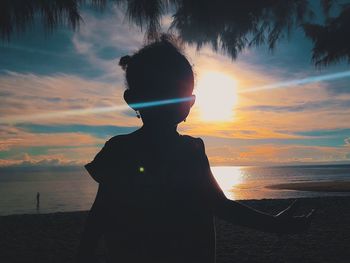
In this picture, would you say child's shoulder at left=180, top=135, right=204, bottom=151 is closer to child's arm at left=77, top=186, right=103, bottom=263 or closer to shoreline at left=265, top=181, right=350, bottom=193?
child's arm at left=77, top=186, right=103, bottom=263

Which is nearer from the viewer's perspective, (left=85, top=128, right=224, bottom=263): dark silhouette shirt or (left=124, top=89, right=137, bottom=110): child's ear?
(left=85, top=128, right=224, bottom=263): dark silhouette shirt

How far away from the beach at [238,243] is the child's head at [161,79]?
181 inches

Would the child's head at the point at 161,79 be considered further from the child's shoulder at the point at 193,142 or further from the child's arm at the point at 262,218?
the child's arm at the point at 262,218

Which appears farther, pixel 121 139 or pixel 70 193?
pixel 70 193

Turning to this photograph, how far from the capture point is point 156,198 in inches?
39.9

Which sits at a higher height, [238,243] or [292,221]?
[292,221]

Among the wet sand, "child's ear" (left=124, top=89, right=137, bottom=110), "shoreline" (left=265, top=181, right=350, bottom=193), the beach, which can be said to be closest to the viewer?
"child's ear" (left=124, top=89, right=137, bottom=110)

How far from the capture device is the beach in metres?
6.92

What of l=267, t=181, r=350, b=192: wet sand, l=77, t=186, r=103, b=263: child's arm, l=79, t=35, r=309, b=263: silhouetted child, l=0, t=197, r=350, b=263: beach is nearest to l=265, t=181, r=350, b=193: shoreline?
l=267, t=181, r=350, b=192: wet sand

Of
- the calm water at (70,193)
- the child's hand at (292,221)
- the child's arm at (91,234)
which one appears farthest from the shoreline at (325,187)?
the child's arm at (91,234)

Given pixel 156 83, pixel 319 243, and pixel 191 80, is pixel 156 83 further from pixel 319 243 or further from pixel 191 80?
pixel 319 243

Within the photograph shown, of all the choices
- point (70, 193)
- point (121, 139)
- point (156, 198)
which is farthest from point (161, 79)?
point (70, 193)

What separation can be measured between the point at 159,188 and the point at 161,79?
310 mm

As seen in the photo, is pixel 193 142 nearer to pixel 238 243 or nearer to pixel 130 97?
pixel 130 97
